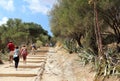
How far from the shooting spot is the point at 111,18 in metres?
22.2

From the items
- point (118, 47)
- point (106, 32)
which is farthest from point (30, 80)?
point (106, 32)

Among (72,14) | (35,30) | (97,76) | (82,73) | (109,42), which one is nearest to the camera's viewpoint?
(97,76)

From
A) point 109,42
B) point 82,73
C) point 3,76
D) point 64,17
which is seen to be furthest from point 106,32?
point 3,76

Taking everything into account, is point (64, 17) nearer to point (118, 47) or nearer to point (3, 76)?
point (118, 47)

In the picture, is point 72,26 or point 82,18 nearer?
point 82,18

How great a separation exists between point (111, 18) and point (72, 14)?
2.71m

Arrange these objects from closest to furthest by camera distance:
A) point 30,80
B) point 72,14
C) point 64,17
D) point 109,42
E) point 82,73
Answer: point 30,80, point 82,73, point 72,14, point 64,17, point 109,42

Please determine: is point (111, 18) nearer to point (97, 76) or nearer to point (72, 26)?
point (72, 26)

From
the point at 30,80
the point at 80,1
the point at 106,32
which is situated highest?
the point at 80,1

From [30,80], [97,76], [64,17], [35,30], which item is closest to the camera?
[97,76]

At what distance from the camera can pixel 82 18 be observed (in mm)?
22125

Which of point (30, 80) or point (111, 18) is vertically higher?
point (111, 18)

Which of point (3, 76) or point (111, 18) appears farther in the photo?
point (111, 18)

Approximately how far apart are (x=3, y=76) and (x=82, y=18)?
272 inches
